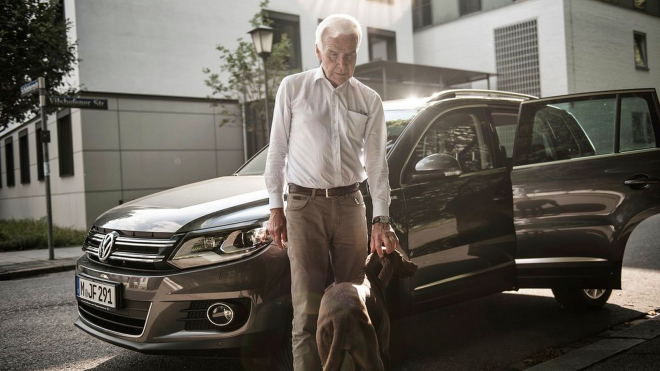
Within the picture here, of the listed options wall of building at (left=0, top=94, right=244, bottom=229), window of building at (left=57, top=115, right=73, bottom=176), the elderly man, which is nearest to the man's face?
the elderly man

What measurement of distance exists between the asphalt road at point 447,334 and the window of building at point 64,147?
9.83m

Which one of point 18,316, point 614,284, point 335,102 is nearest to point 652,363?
point 614,284

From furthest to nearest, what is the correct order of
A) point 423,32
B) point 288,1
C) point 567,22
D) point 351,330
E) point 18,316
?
point 423,32
point 567,22
point 288,1
point 18,316
point 351,330

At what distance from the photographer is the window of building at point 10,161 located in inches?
839

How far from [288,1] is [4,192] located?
491 inches

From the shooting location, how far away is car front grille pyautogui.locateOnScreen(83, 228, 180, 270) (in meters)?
3.19

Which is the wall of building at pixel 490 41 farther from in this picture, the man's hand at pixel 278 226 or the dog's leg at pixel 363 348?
the dog's leg at pixel 363 348

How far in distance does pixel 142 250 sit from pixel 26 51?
917cm

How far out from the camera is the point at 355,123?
297 cm

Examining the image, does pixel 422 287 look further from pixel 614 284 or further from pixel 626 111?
pixel 626 111

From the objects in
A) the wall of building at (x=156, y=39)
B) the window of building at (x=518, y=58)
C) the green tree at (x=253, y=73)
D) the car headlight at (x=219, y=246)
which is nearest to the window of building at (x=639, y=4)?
the window of building at (x=518, y=58)

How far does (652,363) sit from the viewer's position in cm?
351

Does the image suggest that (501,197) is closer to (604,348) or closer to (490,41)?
(604,348)

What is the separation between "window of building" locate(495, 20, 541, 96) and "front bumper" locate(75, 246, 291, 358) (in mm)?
19792
